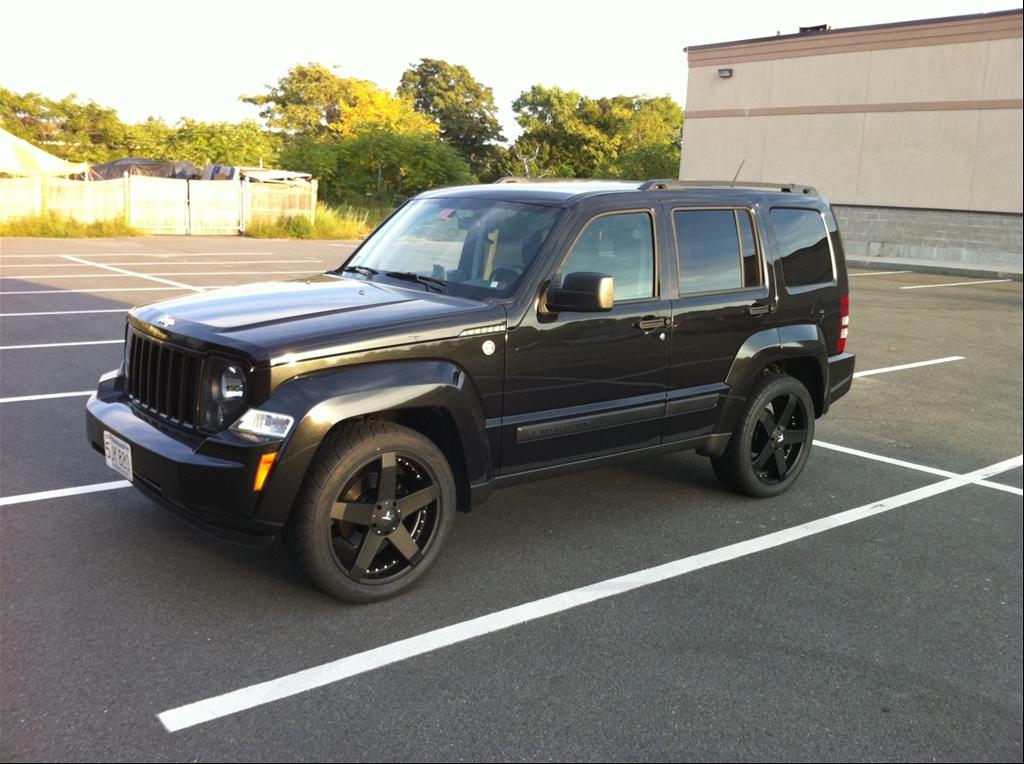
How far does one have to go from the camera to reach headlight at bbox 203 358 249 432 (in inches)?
151

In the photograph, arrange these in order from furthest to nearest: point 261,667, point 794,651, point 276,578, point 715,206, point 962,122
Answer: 1. point 962,122
2. point 715,206
3. point 276,578
4. point 794,651
5. point 261,667

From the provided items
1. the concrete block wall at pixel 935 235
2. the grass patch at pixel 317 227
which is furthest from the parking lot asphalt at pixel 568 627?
the grass patch at pixel 317 227

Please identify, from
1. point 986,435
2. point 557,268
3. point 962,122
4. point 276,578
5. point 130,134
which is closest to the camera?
point 276,578

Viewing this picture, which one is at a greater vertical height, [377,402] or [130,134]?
[130,134]

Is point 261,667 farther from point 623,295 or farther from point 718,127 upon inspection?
Result: point 718,127

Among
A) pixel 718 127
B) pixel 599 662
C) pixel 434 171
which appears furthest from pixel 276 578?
Answer: pixel 434 171

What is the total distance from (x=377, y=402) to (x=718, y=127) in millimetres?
31225

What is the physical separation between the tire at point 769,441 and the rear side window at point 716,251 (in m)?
0.67

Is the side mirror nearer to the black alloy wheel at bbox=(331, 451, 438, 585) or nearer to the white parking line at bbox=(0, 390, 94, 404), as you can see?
the black alloy wheel at bbox=(331, 451, 438, 585)

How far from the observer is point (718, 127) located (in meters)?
32.8

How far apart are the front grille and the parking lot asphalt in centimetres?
77

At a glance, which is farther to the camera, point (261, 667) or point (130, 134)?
point (130, 134)

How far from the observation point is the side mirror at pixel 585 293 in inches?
171

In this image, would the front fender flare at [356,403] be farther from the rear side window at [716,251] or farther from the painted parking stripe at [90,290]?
the painted parking stripe at [90,290]
